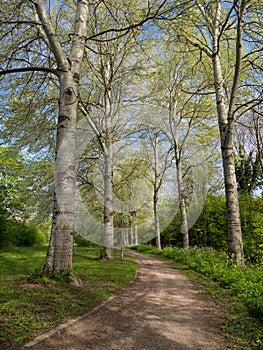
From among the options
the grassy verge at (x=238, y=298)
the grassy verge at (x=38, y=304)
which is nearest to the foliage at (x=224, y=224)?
the grassy verge at (x=238, y=298)

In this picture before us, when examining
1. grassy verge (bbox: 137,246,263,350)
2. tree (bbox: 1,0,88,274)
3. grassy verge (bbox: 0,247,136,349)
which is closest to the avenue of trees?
tree (bbox: 1,0,88,274)

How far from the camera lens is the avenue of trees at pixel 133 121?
6.99 m

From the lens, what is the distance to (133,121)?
14.5 metres

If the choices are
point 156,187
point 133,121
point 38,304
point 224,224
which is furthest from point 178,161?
point 38,304

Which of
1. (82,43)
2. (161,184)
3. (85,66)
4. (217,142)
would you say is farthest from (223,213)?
(82,43)

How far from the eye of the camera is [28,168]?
Result: 13.9 meters

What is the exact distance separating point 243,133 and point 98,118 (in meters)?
9.97

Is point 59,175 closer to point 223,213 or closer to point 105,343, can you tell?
point 105,343

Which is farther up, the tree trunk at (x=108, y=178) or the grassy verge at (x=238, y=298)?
the tree trunk at (x=108, y=178)

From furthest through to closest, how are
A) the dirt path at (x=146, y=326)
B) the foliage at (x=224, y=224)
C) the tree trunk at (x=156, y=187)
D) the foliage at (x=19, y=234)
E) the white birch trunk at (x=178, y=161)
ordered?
1. the tree trunk at (x=156, y=187)
2. the white birch trunk at (x=178, y=161)
3. the foliage at (x=19, y=234)
4. the foliage at (x=224, y=224)
5. the dirt path at (x=146, y=326)

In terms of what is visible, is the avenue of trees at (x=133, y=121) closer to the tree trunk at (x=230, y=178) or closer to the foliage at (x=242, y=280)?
the tree trunk at (x=230, y=178)

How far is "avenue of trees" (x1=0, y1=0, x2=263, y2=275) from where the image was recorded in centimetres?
699

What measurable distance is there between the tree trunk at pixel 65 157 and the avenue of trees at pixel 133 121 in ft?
0.08

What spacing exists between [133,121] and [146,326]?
1224cm
